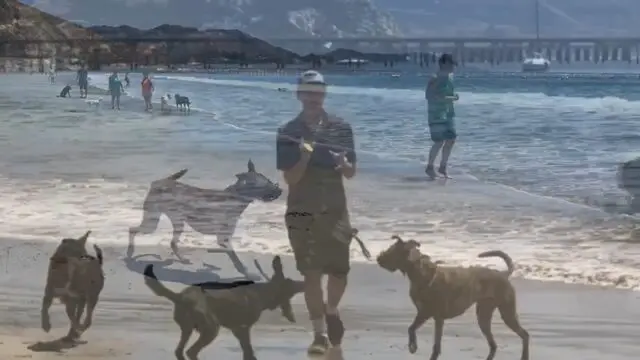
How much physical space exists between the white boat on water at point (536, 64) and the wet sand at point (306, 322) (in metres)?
0.66

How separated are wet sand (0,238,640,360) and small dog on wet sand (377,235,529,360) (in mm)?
30

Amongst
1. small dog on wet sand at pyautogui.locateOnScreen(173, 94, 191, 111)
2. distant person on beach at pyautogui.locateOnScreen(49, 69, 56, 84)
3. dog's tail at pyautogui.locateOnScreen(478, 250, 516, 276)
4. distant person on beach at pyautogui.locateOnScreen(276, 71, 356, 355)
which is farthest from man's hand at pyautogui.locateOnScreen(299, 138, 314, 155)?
distant person on beach at pyautogui.locateOnScreen(49, 69, 56, 84)

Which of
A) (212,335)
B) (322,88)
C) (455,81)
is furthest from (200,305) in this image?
(455,81)

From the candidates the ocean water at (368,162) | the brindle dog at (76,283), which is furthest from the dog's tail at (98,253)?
the ocean water at (368,162)

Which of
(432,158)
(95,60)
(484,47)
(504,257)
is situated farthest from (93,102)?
(504,257)

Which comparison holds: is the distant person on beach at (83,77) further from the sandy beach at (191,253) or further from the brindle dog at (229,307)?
the brindle dog at (229,307)

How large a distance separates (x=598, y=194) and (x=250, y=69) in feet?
5.19

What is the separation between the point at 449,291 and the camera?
10.0ft

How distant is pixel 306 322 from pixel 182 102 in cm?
80

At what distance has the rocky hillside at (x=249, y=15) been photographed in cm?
307

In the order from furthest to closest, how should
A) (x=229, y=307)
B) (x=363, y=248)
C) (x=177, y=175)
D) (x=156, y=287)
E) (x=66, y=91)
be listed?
(x=177, y=175)
(x=66, y=91)
(x=156, y=287)
(x=363, y=248)
(x=229, y=307)

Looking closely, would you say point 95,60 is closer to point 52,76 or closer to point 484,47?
point 52,76

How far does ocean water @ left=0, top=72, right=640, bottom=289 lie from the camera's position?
3336 mm

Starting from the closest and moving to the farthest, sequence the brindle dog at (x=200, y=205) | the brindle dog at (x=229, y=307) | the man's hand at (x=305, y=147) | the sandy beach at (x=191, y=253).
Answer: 1. the man's hand at (x=305, y=147)
2. the brindle dog at (x=229, y=307)
3. the sandy beach at (x=191, y=253)
4. the brindle dog at (x=200, y=205)
